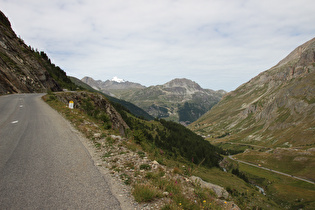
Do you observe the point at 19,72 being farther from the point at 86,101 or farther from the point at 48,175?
the point at 48,175

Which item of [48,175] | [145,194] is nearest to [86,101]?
[48,175]

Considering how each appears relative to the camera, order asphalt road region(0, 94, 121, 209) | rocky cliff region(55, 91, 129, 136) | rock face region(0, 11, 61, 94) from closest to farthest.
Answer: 1. asphalt road region(0, 94, 121, 209)
2. rocky cliff region(55, 91, 129, 136)
3. rock face region(0, 11, 61, 94)

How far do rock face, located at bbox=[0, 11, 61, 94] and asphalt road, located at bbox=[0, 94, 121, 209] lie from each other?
138 ft

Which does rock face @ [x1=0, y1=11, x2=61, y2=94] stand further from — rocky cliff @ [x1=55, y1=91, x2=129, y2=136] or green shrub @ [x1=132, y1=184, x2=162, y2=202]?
green shrub @ [x1=132, y1=184, x2=162, y2=202]

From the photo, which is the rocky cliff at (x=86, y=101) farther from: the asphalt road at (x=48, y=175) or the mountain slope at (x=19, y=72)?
the mountain slope at (x=19, y=72)

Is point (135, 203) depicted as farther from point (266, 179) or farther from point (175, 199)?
point (266, 179)

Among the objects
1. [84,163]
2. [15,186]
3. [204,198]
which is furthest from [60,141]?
[204,198]

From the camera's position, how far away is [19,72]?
54.2 meters

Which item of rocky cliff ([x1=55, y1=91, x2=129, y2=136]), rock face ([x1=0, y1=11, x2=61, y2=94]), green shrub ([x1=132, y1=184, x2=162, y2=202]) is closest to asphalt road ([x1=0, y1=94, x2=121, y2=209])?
green shrub ([x1=132, y1=184, x2=162, y2=202])

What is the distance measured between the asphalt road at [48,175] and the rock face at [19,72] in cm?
4194

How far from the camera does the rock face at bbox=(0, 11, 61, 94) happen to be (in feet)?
153

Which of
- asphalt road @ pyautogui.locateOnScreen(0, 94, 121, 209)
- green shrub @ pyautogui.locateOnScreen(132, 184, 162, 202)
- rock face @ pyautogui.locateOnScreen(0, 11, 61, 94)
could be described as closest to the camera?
asphalt road @ pyautogui.locateOnScreen(0, 94, 121, 209)

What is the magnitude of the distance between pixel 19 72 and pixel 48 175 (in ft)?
206

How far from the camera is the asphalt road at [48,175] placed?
6.65m
